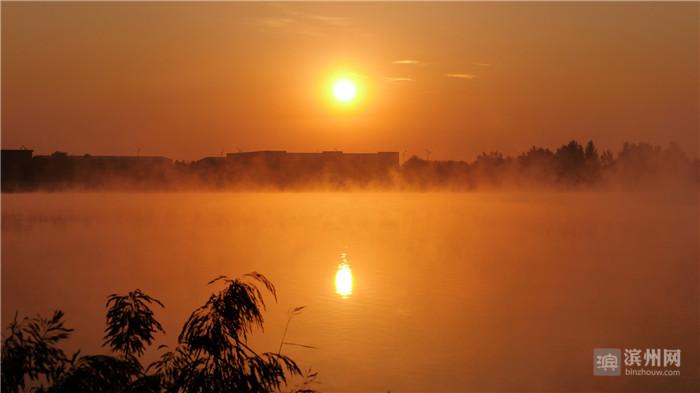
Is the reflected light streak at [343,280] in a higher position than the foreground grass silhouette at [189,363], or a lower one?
higher

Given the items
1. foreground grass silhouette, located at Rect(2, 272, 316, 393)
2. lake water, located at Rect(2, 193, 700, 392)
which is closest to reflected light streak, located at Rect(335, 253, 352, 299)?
lake water, located at Rect(2, 193, 700, 392)

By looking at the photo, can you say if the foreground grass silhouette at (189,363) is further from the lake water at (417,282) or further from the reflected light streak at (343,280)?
the reflected light streak at (343,280)

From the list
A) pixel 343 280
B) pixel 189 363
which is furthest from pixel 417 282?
pixel 189 363

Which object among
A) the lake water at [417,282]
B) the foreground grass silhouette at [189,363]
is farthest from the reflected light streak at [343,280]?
the foreground grass silhouette at [189,363]

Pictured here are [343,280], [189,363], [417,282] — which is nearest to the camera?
[189,363]

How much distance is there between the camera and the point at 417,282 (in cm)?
4734

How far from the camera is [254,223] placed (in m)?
99.3

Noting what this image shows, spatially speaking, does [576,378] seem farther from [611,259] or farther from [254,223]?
[254,223]

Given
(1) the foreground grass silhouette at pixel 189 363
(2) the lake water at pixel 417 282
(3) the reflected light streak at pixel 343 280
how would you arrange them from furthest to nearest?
1. (3) the reflected light streak at pixel 343 280
2. (2) the lake water at pixel 417 282
3. (1) the foreground grass silhouette at pixel 189 363

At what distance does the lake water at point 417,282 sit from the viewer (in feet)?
103

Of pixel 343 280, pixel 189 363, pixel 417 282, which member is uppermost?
pixel 417 282

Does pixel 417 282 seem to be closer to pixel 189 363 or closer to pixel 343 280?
pixel 343 280

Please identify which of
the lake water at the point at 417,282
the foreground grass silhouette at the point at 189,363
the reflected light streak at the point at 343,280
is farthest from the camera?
the reflected light streak at the point at 343,280

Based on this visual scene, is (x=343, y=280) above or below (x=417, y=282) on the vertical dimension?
below
